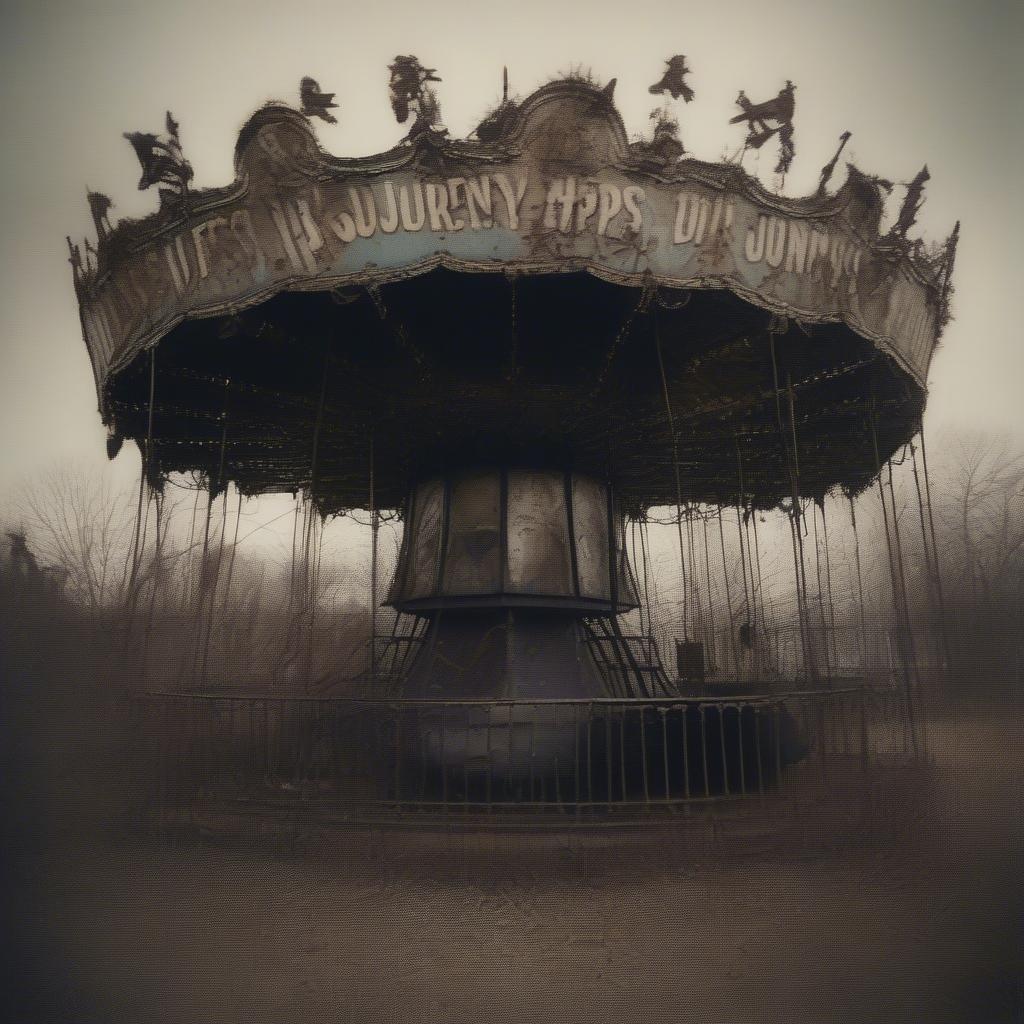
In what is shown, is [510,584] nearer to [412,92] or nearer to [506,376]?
[506,376]

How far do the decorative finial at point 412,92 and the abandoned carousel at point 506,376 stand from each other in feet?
0.07

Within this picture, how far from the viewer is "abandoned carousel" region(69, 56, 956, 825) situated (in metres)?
6.29

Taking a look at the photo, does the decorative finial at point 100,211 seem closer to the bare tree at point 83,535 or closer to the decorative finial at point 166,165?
the decorative finial at point 166,165

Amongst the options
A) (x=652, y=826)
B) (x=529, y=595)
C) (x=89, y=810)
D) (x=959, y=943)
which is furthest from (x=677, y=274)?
(x=89, y=810)

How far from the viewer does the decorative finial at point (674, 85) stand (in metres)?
6.46

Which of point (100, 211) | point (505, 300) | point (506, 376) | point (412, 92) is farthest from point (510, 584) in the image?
point (100, 211)

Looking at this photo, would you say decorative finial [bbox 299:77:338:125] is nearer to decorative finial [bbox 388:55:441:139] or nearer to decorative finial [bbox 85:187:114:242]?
decorative finial [bbox 388:55:441:139]

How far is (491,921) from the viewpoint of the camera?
4930 mm

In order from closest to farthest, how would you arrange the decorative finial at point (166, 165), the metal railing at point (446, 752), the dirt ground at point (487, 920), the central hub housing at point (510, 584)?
1. the dirt ground at point (487, 920)
2. the decorative finial at point (166, 165)
3. the metal railing at point (446, 752)
4. the central hub housing at point (510, 584)

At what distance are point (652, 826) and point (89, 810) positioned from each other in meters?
5.04

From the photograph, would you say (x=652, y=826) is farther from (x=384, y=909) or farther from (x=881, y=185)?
(x=881, y=185)

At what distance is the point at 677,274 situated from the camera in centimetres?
653

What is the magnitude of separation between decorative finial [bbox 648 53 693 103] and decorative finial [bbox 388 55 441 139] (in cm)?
184

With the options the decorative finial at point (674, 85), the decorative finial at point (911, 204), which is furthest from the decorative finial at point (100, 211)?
the decorative finial at point (911, 204)
